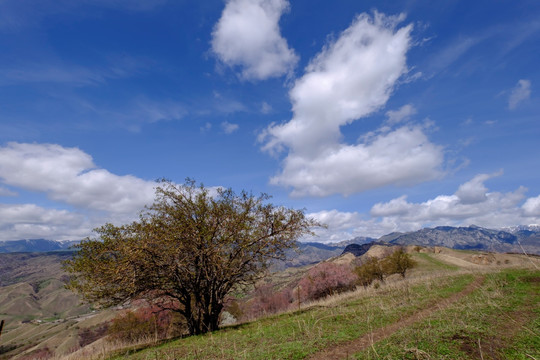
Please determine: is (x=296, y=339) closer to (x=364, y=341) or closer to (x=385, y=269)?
(x=364, y=341)

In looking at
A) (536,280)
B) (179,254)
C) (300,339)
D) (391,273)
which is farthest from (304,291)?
(300,339)

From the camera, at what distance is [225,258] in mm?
19812

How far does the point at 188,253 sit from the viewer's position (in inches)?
768

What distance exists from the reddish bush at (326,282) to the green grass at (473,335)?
41.4 metres

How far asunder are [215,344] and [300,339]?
4.41m

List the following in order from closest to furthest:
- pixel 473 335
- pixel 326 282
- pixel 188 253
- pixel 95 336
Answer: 1. pixel 473 335
2. pixel 188 253
3. pixel 326 282
4. pixel 95 336

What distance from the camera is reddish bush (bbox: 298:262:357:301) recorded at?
182 ft

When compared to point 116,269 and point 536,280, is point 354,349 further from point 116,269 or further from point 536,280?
point 536,280

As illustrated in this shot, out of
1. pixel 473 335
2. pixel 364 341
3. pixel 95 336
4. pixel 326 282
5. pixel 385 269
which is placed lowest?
pixel 95 336

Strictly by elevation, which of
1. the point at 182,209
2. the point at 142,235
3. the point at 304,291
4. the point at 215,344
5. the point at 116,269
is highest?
the point at 182,209

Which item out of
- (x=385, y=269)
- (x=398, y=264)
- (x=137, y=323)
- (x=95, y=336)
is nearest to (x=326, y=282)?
(x=385, y=269)

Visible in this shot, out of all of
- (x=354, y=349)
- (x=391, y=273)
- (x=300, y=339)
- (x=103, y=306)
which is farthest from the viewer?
(x=391, y=273)

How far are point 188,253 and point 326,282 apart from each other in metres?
43.5

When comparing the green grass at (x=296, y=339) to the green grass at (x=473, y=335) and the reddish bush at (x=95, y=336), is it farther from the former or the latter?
the reddish bush at (x=95, y=336)
